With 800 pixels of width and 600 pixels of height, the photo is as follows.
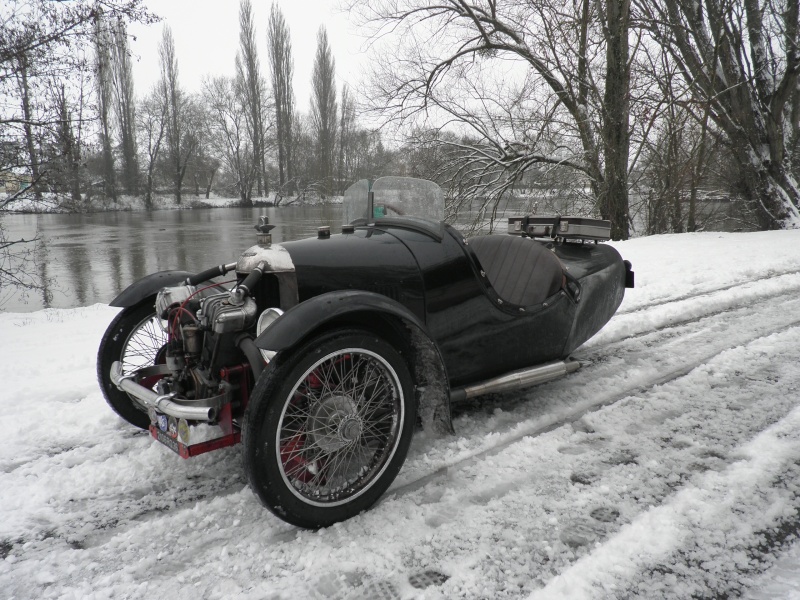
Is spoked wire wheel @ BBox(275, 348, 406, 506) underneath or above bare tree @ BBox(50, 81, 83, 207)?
underneath

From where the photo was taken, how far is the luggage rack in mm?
4047

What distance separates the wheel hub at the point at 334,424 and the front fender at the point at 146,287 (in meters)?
1.38

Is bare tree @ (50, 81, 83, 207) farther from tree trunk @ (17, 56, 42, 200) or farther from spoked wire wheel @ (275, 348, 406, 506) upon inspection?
spoked wire wheel @ (275, 348, 406, 506)

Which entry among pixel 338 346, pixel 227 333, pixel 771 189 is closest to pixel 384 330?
pixel 338 346

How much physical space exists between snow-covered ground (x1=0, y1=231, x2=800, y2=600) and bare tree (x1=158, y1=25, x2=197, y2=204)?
4565 cm

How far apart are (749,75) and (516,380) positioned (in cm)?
1540

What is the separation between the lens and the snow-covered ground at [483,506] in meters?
1.89

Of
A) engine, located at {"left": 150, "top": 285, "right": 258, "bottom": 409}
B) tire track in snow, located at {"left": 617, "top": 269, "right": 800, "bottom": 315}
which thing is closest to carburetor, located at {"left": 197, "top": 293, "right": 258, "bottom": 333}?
engine, located at {"left": 150, "top": 285, "right": 258, "bottom": 409}

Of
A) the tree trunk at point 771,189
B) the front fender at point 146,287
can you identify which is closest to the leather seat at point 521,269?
the front fender at point 146,287

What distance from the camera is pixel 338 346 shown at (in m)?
2.19

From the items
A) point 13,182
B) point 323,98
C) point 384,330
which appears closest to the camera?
point 384,330

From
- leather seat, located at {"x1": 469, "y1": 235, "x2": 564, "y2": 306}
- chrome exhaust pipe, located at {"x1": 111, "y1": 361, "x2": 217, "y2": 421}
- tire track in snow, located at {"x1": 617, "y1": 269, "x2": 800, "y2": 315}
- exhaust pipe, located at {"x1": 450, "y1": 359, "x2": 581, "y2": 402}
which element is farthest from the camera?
tire track in snow, located at {"x1": 617, "y1": 269, "x2": 800, "y2": 315}

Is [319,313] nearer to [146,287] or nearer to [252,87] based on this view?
[146,287]

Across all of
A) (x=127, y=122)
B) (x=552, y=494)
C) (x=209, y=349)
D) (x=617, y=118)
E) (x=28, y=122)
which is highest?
(x=127, y=122)
